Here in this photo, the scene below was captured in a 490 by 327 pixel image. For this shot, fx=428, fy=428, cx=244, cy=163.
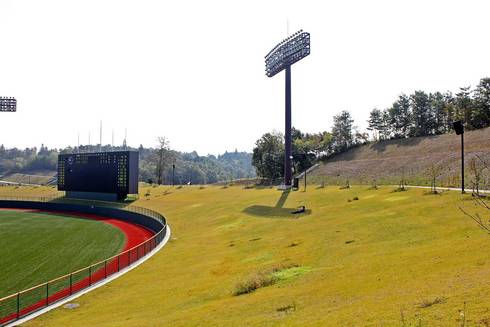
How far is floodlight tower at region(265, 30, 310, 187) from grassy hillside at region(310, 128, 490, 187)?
14.3 meters

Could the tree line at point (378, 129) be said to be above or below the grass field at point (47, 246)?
above

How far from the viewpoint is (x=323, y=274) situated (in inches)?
789

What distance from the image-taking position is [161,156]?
5157 inches

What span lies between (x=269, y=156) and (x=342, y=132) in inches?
1132

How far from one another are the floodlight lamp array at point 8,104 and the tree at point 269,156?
5923 cm

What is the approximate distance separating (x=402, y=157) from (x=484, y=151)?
1905 cm

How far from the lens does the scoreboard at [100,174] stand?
70631 mm

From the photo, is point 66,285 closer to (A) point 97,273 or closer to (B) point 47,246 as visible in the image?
(A) point 97,273

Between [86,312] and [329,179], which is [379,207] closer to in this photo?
[86,312]

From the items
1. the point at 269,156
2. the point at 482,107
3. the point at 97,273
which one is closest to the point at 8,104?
the point at 269,156

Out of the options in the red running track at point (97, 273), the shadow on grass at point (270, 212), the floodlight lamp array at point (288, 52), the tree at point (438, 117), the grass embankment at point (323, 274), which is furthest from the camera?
the tree at point (438, 117)

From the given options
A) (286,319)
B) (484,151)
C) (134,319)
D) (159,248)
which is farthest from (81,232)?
(484,151)

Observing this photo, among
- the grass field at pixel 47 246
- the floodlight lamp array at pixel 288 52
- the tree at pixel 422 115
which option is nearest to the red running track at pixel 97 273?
the grass field at pixel 47 246

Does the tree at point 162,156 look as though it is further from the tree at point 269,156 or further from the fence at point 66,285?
the fence at point 66,285
